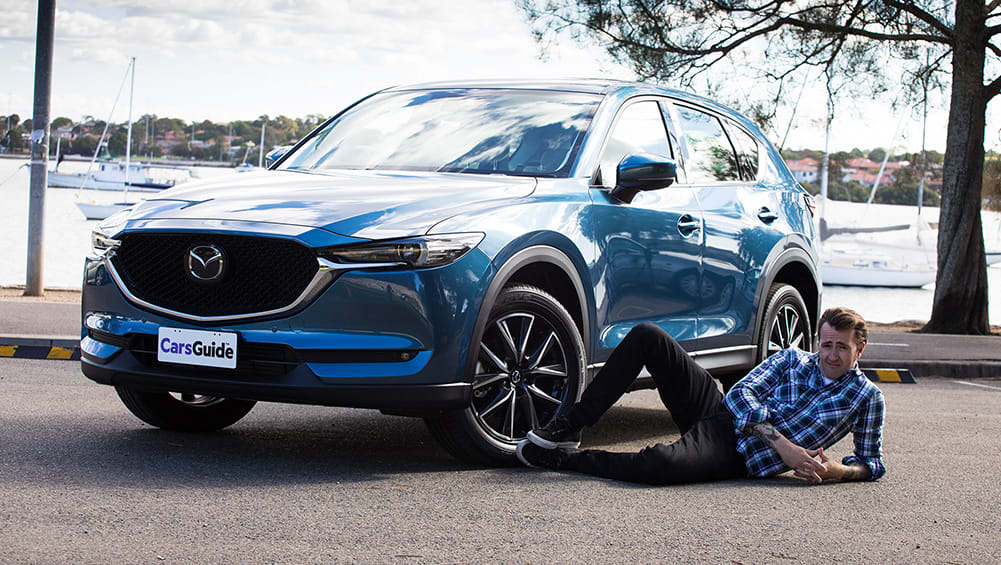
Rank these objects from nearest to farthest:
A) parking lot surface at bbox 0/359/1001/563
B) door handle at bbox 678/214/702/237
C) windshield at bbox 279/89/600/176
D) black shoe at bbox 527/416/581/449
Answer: parking lot surface at bbox 0/359/1001/563 < black shoe at bbox 527/416/581/449 < windshield at bbox 279/89/600/176 < door handle at bbox 678/214/702/237

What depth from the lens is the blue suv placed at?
4.86m

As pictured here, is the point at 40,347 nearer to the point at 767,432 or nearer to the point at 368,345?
the point at 368,345

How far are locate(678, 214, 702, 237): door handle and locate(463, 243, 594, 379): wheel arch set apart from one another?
0.92 m

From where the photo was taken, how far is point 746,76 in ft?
57.4

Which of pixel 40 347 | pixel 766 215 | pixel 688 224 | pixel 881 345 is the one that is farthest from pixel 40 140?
pixel 688 224

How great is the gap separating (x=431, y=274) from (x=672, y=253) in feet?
6.20

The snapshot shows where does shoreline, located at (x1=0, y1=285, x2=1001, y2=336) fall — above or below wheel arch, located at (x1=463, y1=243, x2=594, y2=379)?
below

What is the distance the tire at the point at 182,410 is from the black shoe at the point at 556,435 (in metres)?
1.83

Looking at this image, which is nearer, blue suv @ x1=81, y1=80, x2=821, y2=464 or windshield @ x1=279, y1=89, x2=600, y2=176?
blue suv @ x1=81, y1=80, x2=821, y2=464

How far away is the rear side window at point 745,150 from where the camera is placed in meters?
7.57

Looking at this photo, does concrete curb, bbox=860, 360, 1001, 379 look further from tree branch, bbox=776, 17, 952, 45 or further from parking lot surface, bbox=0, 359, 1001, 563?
tree branch, bbox=776, 17, 952, 45

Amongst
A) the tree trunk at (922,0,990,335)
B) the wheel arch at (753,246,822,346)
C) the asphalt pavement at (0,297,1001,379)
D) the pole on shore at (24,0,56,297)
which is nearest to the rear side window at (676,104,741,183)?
the wheel arch at (753,246,822,346)

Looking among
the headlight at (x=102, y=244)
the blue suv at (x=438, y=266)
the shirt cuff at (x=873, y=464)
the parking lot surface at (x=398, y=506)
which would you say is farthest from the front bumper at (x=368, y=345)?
the shirt cuff at (x=873, y=464)

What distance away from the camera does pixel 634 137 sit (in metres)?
6.43
